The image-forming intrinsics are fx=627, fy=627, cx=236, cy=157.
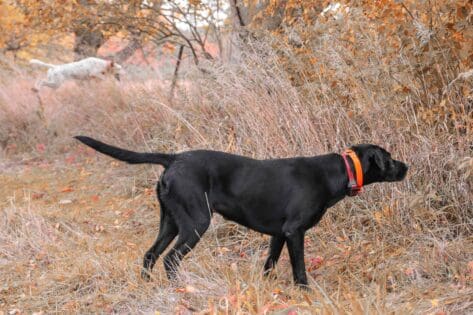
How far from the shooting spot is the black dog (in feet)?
15.0

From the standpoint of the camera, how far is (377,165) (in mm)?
4758

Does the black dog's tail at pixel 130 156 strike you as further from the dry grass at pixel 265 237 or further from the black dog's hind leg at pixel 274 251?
the black dog's hind leg at pixel 274 251

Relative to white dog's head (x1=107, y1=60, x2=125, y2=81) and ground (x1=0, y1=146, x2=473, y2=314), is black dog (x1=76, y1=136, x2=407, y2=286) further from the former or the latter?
white dog's head (x1=107, y1=60, x2=125, y2=81)

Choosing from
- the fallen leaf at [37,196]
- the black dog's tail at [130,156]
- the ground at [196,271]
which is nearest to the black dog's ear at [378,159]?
the ground at [196,271]

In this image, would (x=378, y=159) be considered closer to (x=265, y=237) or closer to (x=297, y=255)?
(x=297, y=255)

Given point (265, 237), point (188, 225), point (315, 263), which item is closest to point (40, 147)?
point (265, 237)

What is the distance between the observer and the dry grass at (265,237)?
4.05m

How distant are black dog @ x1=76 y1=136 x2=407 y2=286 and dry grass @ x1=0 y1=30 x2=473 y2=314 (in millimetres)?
287

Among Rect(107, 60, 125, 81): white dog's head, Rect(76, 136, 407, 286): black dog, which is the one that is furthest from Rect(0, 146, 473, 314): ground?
Rect(107, 60, 125, 81): white dog's head

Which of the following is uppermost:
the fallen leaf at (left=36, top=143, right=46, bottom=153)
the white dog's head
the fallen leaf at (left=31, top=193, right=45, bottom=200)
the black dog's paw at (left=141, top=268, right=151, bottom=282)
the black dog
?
the white dog's head

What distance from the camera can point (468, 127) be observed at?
16.5ft

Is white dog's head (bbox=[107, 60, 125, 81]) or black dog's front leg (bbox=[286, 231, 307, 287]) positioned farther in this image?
white dog's head (bbox=[107, 60, 125, 81])

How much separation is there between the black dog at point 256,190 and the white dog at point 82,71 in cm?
714

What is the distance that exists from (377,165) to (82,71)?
334 inches
